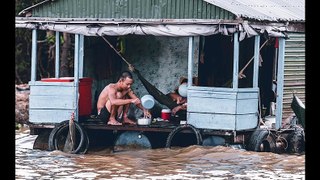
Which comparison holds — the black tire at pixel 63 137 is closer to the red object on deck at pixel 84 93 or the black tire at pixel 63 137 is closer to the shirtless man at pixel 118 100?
the shirtless man at pixel 118 100

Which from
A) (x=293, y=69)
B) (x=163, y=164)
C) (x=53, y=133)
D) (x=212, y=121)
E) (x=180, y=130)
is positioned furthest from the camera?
(x=293, y=69)

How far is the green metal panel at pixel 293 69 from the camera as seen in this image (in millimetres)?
18734

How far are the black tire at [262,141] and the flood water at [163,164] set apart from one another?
26cm

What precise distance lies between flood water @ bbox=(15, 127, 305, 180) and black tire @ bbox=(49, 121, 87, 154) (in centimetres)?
26

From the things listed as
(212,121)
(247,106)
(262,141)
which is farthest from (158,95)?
(262,141)

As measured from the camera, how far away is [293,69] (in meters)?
19.0

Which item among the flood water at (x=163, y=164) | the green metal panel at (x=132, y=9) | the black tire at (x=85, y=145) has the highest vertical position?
the green metal panel at (x=132, y=9)

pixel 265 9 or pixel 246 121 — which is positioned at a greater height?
pixel 265 9

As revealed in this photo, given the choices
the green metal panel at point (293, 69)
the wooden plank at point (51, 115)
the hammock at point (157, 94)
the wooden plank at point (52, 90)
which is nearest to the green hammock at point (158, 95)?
the hammock at point (157, 94)

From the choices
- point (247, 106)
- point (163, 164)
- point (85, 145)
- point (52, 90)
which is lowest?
point (163, 164)

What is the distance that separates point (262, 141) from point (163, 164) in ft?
8.42

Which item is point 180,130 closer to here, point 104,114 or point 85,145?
→ point 104,114

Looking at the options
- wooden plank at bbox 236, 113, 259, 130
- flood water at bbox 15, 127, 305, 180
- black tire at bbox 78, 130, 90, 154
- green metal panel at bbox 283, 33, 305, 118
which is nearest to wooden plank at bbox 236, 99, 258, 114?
wooden plank at bbox 236, 113, 259, 130

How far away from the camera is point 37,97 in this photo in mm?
16344
